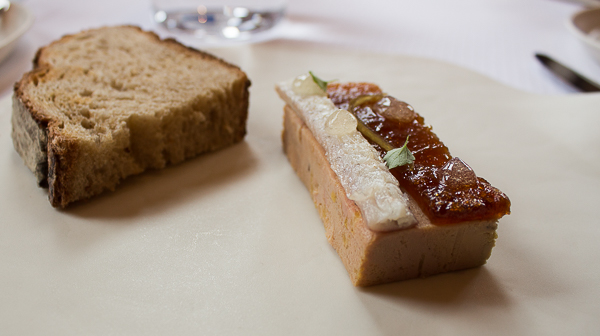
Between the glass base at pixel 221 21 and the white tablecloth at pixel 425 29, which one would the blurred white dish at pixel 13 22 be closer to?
the white tablecloth at pixel 425 29

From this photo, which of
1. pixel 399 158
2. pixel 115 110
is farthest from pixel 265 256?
pixel 115 110

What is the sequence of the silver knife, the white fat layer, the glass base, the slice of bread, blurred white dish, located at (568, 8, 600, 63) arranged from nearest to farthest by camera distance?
1. the white fat layer
2. the slice of bread
3. the silver knife
4. blurred white dish, located at (568, 8, 600, 63)
5. the glass base

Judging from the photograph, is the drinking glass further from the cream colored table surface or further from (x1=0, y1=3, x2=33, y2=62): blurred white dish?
the cream colored table surface

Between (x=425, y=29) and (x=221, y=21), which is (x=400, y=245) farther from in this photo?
(x=425, y=29)

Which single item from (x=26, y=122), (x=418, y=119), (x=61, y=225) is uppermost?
(x=418, y=119)

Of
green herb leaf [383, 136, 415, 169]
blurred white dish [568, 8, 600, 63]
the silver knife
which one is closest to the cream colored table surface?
green herb leaf [383, 136, 415, 169]

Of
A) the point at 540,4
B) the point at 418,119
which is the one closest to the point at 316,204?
the point at 418,119

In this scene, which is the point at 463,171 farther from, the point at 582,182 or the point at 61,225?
the point at 61,225
